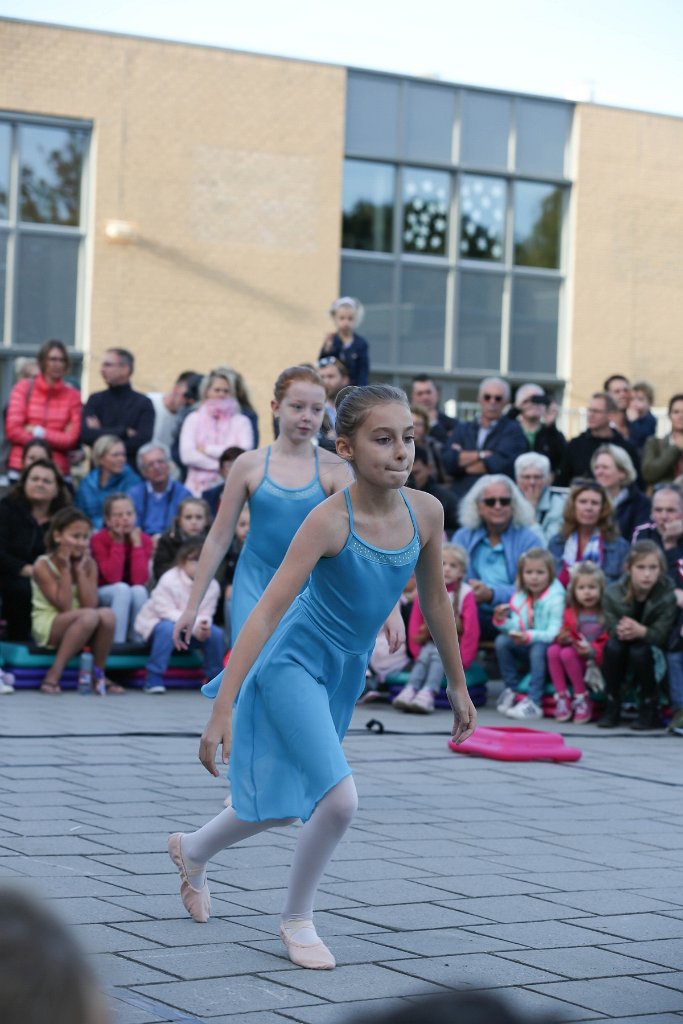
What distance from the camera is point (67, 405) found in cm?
1339

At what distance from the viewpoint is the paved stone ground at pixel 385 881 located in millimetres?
4211

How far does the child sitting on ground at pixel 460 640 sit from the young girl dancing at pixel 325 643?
21.7 ft

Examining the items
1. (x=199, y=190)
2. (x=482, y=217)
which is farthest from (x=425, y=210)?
(x=199, y=190)

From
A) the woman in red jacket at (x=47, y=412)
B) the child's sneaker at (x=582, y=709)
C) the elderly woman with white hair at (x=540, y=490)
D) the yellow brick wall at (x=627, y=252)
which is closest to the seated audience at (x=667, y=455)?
the elderly woman with white hair at (x=540, y=490)

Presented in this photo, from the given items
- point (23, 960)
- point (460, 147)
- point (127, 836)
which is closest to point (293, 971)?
point (127, 836)

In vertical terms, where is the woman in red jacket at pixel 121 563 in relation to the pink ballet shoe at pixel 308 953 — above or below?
above

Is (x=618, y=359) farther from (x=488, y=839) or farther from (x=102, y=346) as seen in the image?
(x=488, y=839)

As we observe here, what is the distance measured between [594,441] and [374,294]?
12.1m

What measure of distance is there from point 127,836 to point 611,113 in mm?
23371

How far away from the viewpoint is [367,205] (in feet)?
83.0

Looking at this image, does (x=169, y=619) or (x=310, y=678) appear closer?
(x=310, y=678)

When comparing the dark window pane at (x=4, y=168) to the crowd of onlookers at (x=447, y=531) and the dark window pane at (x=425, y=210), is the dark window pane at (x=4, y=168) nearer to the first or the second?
the dark window pane at (x=425, y=210)

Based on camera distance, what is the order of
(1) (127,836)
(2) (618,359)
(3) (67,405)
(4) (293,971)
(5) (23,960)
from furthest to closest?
(2) (618,359) < (3) (67,405) < (1) (127,836) < (4) (293,971) < (5) (23,960)

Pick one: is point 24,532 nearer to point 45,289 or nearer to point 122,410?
point 122,410
